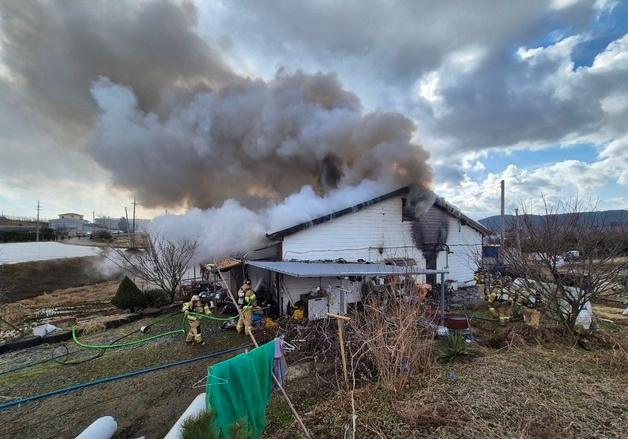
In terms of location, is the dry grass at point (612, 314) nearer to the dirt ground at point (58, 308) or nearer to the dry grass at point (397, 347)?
the dry grass at point (397, 347)

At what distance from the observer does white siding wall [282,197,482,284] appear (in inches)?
464

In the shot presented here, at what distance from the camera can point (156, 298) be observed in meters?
14.1

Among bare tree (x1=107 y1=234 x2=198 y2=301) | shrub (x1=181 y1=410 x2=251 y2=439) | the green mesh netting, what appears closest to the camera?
shrub (x1=181 y1=410 x2=251 y2=439)

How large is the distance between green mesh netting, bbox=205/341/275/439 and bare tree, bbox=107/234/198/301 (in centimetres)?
1103

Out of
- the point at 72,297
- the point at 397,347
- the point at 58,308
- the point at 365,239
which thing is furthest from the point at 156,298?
the point at 397,347

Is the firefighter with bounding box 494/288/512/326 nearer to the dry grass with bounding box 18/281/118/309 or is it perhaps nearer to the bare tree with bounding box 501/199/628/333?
the bare tree with bounding box 501/199/628/333

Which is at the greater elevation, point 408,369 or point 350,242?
point 350,242

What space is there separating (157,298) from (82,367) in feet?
22.8

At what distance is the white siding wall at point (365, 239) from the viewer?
11.8 meters

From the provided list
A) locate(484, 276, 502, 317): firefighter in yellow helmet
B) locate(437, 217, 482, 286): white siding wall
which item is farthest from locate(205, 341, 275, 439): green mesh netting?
locate(437, 217, 482, 286): white siding wall

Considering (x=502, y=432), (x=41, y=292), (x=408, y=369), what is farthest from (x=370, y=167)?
(x=41, y=292)

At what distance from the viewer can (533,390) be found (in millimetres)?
5406

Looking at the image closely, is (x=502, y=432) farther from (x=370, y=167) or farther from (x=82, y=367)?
(x=370, y=167)

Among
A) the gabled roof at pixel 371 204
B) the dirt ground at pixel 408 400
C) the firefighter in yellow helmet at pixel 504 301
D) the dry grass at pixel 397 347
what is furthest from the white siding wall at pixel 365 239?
the dry grass at pixel 397 347
